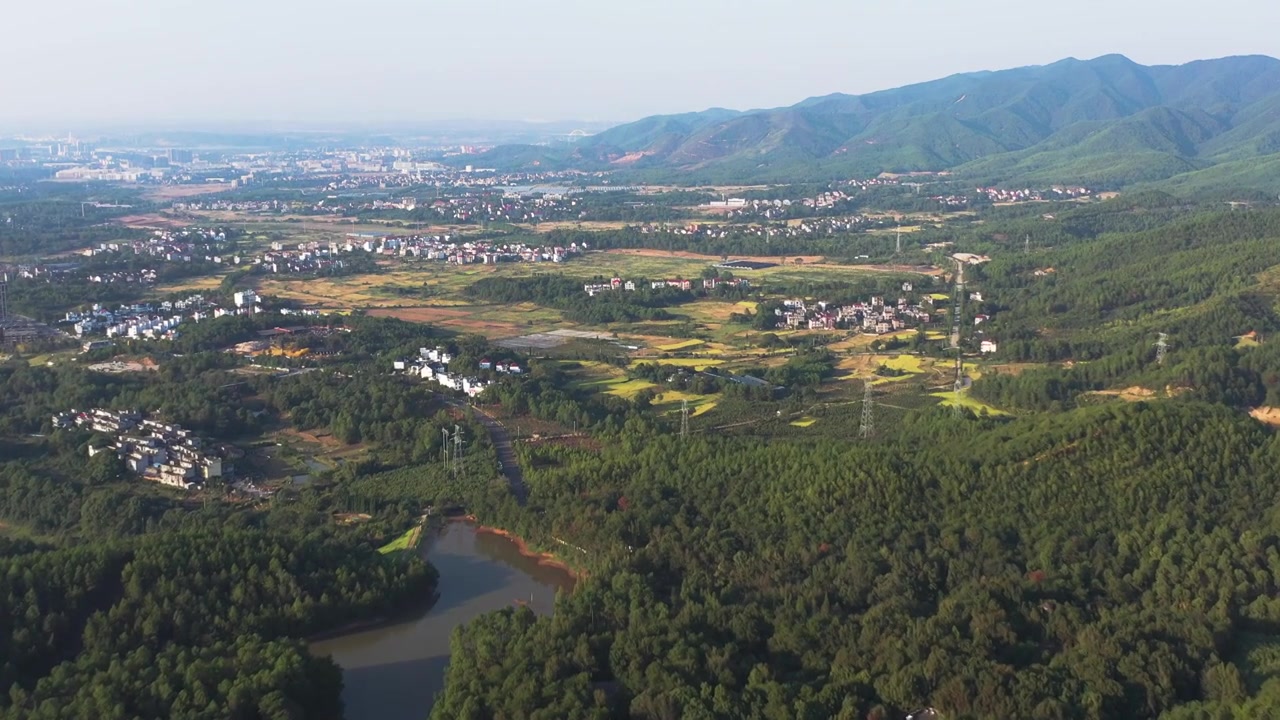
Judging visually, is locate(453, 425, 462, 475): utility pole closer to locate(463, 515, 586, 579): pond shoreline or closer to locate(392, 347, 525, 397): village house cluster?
locate(463, 515, 586, 579): pond shoreline

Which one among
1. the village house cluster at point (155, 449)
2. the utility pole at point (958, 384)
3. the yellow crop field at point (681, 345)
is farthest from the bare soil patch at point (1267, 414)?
the village house cluster at point (155, 449)

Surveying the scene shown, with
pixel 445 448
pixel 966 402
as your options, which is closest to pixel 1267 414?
pixel 966 402

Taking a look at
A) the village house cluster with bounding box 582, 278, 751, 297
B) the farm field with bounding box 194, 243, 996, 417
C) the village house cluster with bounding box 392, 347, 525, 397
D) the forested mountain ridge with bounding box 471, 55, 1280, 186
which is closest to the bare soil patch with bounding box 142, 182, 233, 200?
the forested mountain ridge with bounding box 471, 55, 1280, 186

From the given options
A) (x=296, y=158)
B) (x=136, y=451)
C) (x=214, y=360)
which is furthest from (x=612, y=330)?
(x=296, y=158)

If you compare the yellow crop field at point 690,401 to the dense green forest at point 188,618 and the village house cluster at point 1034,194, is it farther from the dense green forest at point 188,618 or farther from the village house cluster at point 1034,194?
the village house cluster at point 1034,194

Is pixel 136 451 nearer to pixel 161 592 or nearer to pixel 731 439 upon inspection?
pixel 161 592

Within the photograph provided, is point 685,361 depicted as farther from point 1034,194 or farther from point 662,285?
point 1034,194
